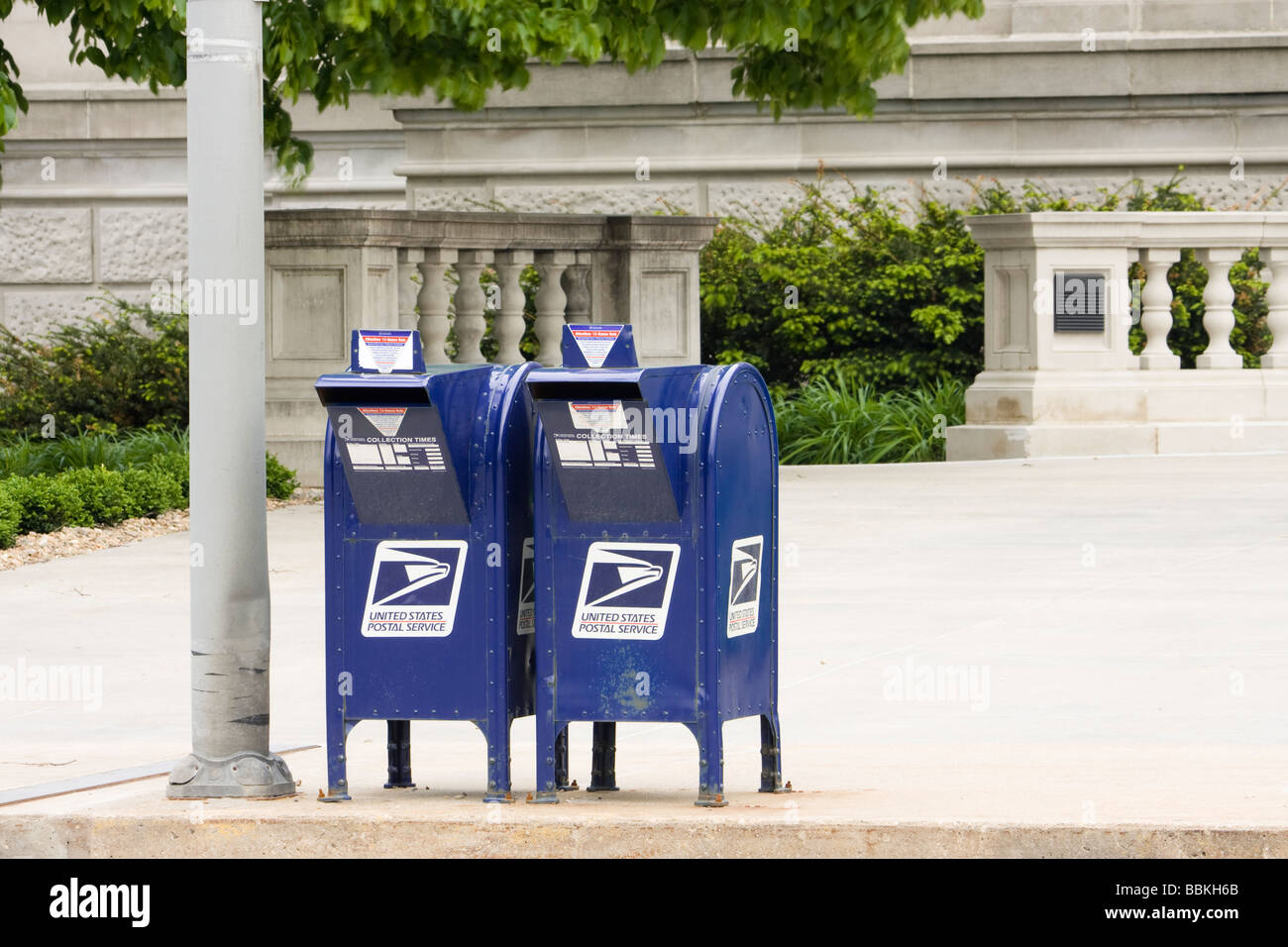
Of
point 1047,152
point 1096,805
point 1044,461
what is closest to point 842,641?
point 1096,805

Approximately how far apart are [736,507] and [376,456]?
985 millimetres

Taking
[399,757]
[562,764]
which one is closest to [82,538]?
[399,757]

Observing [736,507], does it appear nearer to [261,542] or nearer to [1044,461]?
[261,542]

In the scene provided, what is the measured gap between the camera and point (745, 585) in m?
5.81

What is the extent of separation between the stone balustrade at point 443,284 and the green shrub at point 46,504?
2.47 m

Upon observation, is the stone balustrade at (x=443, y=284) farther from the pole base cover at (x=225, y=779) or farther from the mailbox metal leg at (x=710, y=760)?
the mailbox metal leg at (x=710, y=760)

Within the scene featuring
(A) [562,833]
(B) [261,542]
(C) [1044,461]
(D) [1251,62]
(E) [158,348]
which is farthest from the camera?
(D) [1251,62]

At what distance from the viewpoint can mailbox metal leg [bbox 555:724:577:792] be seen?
594 centimetres

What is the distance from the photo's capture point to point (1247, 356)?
1784cm

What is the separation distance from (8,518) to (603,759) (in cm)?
651

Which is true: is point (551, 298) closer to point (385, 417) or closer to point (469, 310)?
point (469, 310)

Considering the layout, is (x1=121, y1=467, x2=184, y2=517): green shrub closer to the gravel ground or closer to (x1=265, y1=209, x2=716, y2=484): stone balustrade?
the gravel ground

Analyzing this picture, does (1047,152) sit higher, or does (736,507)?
(1047,152)

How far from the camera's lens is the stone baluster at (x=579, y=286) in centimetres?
1598
